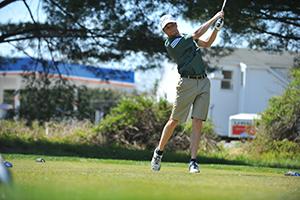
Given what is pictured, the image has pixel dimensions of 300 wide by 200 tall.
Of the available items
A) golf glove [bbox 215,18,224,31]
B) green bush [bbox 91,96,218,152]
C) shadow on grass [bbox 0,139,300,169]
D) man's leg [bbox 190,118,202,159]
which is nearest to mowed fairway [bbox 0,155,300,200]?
man's leg [bbox 190,118,202,159]

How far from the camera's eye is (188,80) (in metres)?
6.83

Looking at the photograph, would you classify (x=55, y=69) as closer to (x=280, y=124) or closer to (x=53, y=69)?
(x=53, y=69)

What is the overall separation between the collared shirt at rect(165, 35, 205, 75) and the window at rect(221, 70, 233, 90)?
22.9 m

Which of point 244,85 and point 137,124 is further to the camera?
point 244,85

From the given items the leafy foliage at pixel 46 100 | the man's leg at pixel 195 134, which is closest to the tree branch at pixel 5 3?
the leafy foliage at pixel 46 100

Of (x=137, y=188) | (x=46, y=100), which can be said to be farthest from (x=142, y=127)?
(x=137, y=188)

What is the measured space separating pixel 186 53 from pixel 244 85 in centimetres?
2243

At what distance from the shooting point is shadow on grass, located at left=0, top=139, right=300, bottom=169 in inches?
489

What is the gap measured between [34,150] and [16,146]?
92 cm

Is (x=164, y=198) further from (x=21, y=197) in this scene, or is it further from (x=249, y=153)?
(x=249, y=153)

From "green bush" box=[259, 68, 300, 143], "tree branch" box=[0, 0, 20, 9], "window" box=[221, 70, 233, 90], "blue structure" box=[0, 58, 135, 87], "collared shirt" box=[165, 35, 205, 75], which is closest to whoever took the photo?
"collared shirt" box=[165, 35, 205, 75]

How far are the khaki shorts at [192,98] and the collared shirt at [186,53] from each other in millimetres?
113

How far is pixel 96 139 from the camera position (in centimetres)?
1546

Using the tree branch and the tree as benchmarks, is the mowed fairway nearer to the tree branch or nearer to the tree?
the tree
